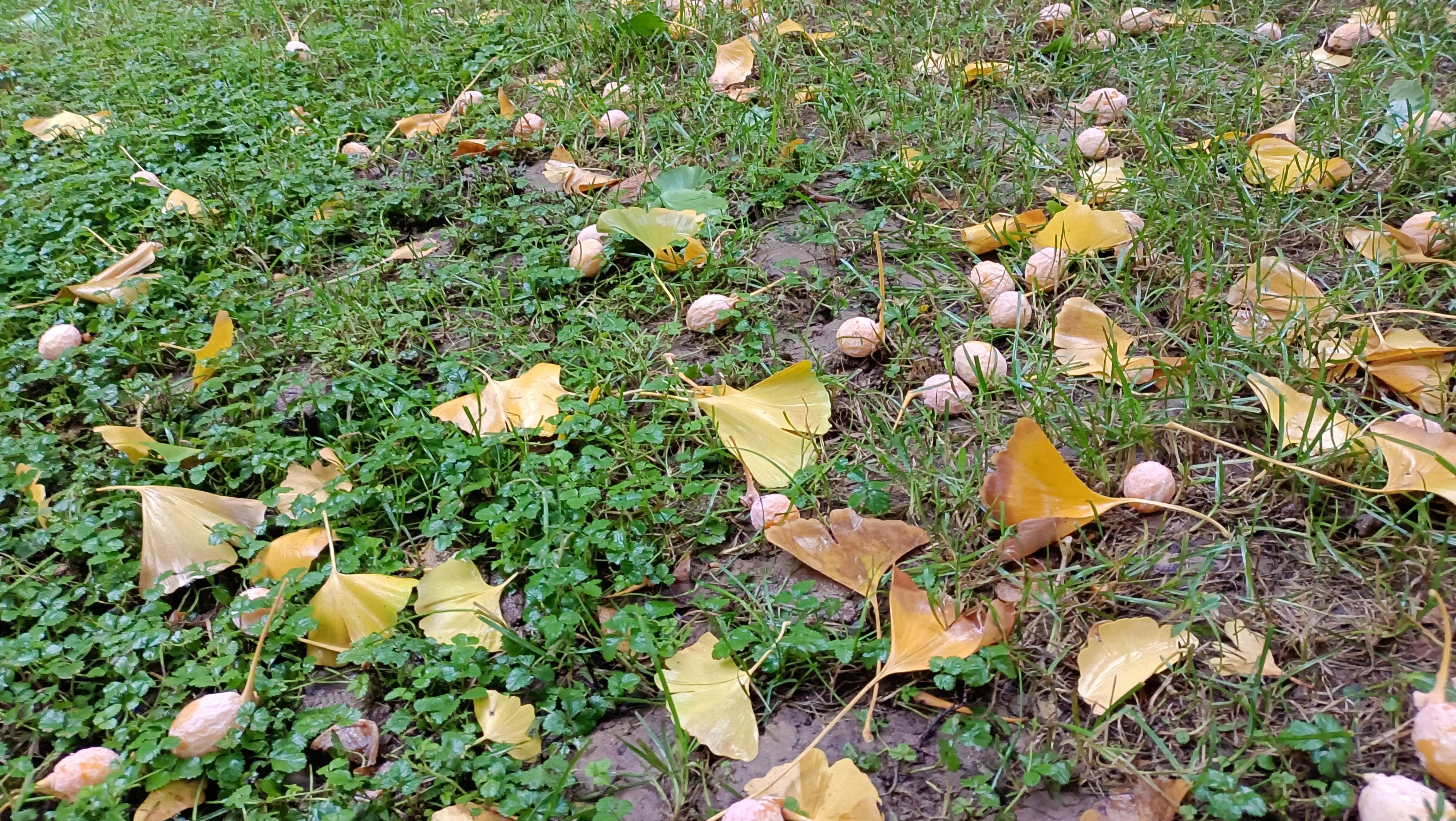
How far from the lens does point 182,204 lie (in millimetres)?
2133

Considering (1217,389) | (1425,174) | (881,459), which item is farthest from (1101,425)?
(1425,174)

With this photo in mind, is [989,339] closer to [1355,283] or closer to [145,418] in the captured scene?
[1355,283]

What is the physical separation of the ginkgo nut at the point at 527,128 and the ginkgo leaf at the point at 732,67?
444 mm

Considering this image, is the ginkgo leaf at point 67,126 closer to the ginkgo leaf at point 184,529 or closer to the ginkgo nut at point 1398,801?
the ginkgo leaf at point 184,529

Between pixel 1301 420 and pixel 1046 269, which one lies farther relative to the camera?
pixel 1046 269

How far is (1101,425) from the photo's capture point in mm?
1379

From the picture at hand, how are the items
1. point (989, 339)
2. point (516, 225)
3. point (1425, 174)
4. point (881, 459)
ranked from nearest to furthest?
point (881, 459) < point (989, 339) < point (1425, 174) < point (516, 225)

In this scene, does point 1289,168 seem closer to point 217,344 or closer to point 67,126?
point 217,344

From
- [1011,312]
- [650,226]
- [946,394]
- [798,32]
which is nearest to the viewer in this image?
[946,394]

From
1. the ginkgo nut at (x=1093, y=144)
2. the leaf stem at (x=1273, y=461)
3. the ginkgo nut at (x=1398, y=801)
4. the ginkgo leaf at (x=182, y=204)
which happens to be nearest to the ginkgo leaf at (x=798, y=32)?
the ginkgo nut at (x=1093, y=144)

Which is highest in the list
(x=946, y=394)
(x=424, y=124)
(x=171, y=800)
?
(x=424, y=124)

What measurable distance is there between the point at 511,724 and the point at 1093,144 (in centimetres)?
161

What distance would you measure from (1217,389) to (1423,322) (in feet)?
1.25

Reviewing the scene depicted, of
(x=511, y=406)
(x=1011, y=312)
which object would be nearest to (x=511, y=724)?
(x=511, y=406)
